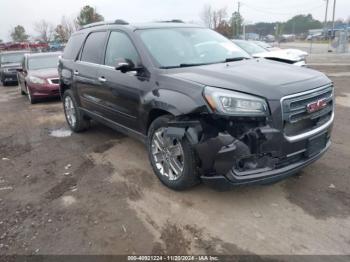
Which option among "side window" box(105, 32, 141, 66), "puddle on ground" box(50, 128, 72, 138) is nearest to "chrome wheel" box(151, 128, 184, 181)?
"side window" box(105, 32, 141, 66)

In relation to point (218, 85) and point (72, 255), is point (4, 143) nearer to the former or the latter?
point (72, 255)

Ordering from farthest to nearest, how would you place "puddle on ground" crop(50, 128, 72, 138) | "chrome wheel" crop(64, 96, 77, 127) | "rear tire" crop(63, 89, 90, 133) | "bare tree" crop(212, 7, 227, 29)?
"bare tree" crop(212, 7, 227, 29) < "puddle on ground" crop(50, 128, 72, 138) < "chrome wheel" crop(64, 96, 77, 127) < "rear tire" crop(63, 89, 90, 133)

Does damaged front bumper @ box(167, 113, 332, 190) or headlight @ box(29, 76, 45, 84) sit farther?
headlight @ box(29, 76, 45, 84)

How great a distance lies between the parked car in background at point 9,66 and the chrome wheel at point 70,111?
11.1 m

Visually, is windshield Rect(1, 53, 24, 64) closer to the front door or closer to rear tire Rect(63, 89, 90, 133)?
rear tire Rect(63, 89, 90, 133)

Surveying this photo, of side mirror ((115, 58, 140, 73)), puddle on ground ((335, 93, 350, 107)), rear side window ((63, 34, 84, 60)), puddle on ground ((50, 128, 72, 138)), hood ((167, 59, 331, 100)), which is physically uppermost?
rear side window ((63, 34, 84, 60))

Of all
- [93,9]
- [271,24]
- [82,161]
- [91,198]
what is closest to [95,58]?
[82,161]

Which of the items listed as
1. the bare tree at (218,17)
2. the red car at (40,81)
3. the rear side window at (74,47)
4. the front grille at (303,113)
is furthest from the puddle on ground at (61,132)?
the bare tree at (218,17)

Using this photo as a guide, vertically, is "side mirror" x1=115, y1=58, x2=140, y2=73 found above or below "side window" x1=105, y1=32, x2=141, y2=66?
below

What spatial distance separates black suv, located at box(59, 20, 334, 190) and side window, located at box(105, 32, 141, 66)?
0.01 meters

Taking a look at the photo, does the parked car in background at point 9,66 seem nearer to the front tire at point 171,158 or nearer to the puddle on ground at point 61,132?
the puddle on ground at point 61,132

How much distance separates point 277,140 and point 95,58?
3401mm

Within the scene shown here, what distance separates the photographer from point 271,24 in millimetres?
88938

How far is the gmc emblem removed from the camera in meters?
3.52
